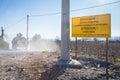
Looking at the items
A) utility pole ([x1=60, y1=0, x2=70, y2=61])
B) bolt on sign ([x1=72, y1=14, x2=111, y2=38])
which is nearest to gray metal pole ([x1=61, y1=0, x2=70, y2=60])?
utility pole ([x1=60, y1=0, x2=70, y2=61])

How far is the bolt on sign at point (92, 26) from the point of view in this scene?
45.1ft

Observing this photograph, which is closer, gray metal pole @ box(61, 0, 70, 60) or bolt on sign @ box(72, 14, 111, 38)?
bolt on sign @ box(72, 14, 111, 38)

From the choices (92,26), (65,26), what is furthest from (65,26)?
(92,26)

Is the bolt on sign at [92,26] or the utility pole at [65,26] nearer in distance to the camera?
the bolt on sign at [92,26]

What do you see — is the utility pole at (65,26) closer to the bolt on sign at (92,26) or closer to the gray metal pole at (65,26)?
the gray metal pole at (65,26)

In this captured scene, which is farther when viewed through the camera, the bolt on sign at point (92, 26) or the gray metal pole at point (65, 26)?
the gray metal pole at point (65, 26)

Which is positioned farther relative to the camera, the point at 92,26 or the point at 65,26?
the point at 65,26

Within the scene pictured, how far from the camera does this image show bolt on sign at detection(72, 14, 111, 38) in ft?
45.1

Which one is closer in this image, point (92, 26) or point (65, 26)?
point (92, 26)

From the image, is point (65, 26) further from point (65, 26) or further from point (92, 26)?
point (92, 26)

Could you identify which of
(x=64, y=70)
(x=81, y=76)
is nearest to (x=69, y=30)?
(x=64, y=70)

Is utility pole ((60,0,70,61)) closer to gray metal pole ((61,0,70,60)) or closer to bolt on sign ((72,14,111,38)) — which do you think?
gray metal pole ((61,0,70,60))

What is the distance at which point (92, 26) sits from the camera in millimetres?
15227

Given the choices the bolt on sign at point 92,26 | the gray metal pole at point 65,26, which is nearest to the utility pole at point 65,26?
the gray metal pole at point 65,26
